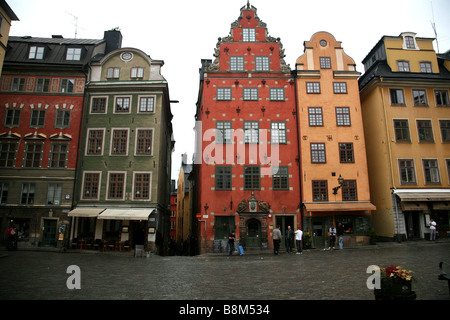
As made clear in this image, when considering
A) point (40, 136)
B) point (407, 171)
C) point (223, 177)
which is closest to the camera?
point (223, 177)

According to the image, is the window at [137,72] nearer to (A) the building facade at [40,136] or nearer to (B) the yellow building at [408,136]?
(A) the building facade at [40,136]

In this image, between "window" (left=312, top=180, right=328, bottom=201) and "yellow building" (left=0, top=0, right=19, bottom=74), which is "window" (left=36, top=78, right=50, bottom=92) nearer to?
"yellow building" (left=0, top=0, right=19, bottom=74)

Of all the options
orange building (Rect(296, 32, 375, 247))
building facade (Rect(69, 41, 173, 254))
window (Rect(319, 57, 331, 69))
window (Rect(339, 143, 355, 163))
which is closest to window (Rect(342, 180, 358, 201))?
orange building (Rect(296, 32, 375, 247))

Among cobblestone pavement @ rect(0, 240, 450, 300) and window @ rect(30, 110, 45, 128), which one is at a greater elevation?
window @ rect(30, 110, 45, 128)

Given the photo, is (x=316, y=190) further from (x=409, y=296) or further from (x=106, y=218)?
(x=409, y=296)

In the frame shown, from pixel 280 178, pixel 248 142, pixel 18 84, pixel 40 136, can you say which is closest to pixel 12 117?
pixel 18 84

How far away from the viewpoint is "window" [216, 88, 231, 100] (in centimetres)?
2931

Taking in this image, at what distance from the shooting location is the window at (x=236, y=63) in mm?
29970

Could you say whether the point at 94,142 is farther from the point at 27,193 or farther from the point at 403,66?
the point at 403,66

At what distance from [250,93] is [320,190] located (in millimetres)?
10705

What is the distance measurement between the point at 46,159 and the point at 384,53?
3291cm

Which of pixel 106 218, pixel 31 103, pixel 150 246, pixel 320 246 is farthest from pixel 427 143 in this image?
pixel 31 103

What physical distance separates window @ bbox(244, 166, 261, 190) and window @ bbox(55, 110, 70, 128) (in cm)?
1655

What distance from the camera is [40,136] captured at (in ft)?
93.0
